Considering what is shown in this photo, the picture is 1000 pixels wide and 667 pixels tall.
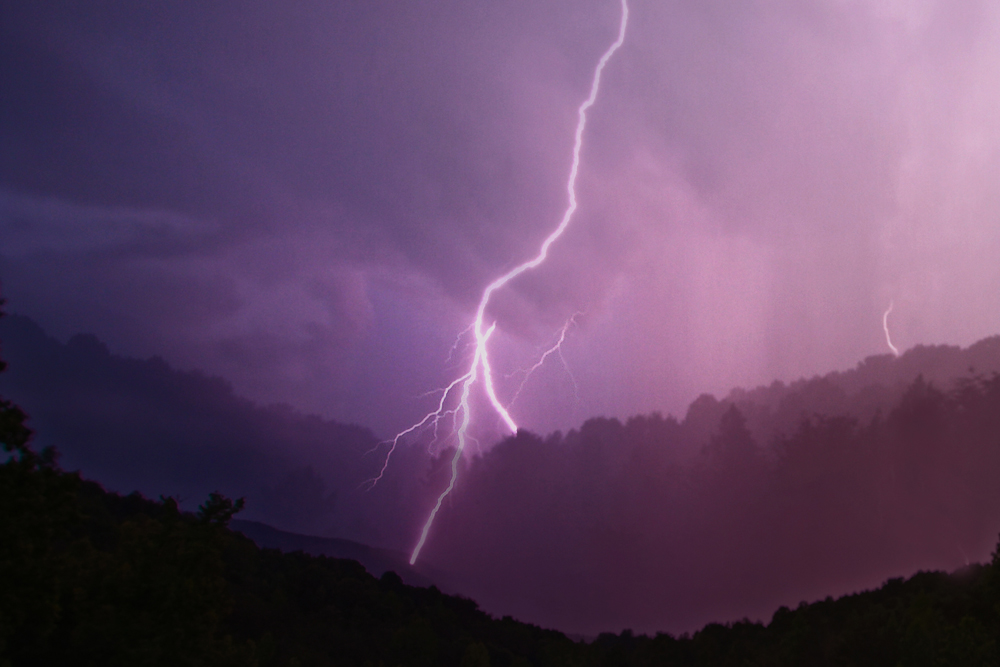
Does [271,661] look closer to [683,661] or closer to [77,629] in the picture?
[77,629]

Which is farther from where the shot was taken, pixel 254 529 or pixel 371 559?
pixel 254 529

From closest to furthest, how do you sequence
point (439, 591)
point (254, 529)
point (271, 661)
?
point (271, 661), point (439, 591), point (254, 529)

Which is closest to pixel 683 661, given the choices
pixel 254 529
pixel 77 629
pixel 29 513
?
pixel 77 629

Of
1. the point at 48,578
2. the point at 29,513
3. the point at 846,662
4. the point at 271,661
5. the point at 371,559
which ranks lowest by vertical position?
the point at 271,661

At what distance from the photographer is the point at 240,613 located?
116 ft

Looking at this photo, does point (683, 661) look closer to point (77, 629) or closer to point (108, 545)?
point (108, 545)

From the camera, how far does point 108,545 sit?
99.8 feet

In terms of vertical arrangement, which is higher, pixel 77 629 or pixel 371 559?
pixel 371 559

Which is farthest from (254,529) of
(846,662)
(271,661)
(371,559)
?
(846,662)

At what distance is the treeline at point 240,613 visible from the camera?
32.2ft

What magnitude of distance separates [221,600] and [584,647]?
36.2 m

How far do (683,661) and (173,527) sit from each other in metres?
33.8

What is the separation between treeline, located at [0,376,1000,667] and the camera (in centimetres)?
983

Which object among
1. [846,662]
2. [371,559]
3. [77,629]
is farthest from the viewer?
[371,559]
